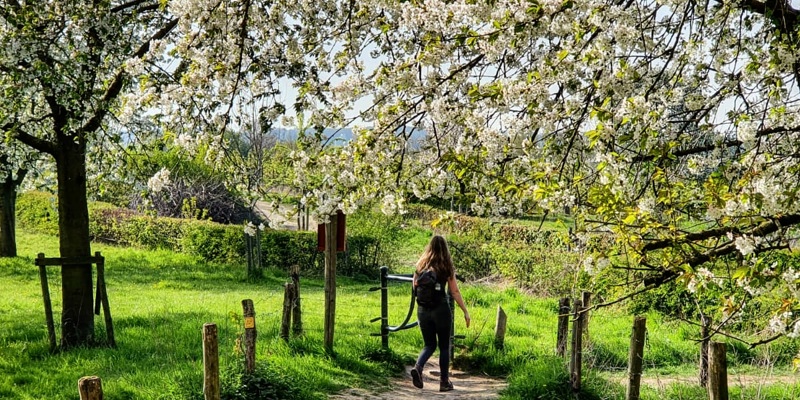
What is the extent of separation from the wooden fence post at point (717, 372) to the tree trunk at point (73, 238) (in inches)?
271

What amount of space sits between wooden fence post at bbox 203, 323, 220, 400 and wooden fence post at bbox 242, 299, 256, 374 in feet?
2.78

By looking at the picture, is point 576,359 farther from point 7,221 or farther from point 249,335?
point 7,221

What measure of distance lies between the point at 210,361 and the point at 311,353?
3031 millimetres

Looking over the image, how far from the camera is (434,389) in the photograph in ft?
26.2

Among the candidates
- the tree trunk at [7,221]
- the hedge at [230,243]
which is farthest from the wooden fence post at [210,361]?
the tree trunk at [7,221]

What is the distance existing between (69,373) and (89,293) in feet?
5.22

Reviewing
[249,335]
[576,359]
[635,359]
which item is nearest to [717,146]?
[635,359]

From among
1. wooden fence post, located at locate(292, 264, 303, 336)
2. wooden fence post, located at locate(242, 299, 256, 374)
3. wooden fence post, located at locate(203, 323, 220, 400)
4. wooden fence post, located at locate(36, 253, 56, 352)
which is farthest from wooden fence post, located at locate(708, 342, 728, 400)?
wooden fence post, located at locate(36, 253, 56, 352)

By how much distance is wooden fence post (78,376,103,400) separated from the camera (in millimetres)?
3752

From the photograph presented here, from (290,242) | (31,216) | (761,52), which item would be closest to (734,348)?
(761,52)

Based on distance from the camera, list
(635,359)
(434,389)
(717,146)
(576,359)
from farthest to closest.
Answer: (434,389) < (576,359) < (635,359) < (717,146)

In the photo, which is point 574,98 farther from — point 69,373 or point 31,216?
point 31,216

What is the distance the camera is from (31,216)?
26484mm

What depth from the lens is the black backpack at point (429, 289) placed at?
7.31 meters
